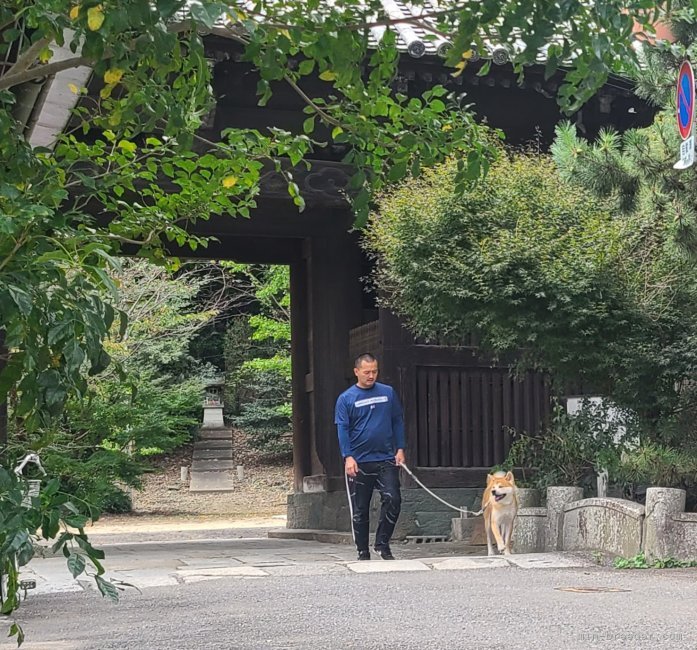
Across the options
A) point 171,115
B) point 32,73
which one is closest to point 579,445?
point 171,115

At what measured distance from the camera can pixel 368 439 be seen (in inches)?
383

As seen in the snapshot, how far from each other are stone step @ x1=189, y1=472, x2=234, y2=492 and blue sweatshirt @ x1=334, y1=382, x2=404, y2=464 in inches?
749

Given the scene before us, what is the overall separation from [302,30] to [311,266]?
10.8m

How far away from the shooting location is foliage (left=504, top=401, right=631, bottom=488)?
1080cm

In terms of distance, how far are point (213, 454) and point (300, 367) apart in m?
16.6

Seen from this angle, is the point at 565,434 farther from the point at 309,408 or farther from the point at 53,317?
the point at 53,317

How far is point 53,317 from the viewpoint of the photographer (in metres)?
3.17

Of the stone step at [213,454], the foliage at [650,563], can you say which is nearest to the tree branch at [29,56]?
the foliage at [650,563]

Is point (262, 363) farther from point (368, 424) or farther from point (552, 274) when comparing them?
point (552, 274)

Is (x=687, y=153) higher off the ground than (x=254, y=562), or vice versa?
(x=687, y=153)

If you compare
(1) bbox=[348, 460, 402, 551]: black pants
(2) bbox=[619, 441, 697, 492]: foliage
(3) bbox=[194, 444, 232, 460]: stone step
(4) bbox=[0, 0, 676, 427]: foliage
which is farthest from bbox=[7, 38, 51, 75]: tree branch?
(3) bbox=[194, 444, 232, 460]: stone step

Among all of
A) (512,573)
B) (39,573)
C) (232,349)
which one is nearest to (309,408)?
(39,573)

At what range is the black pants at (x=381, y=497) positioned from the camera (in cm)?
959

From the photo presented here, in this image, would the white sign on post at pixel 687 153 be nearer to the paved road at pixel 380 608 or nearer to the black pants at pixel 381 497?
the paved road at pixel 380 608
